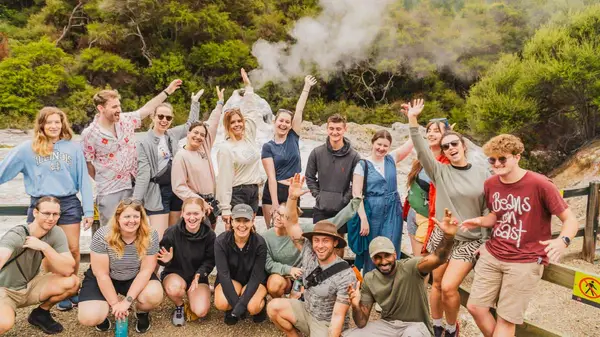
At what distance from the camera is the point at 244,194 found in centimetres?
405

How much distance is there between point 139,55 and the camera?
68.3 ft

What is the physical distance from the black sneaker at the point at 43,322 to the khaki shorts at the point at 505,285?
313 cm

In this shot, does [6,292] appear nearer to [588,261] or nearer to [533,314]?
[533,314]

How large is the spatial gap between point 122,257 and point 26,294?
0.73 m

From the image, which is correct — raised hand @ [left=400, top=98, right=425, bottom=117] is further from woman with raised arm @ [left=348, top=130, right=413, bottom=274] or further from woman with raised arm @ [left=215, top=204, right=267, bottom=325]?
woman with raised arm @ [left=215, top=204, right=267, bottom=325]

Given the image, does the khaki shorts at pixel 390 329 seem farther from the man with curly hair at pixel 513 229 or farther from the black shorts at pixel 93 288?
the black shorts at pixel 93 288

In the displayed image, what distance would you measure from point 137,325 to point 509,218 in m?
2.88

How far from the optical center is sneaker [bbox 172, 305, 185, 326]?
3633mm

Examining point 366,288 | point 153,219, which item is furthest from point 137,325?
point 366,288

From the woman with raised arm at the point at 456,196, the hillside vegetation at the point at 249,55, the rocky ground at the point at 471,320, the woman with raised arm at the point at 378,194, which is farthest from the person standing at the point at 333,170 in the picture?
the hillside vegetation at the point at 249,55

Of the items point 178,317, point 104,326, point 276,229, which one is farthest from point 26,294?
point 276,229

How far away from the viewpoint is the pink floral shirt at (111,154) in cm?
374

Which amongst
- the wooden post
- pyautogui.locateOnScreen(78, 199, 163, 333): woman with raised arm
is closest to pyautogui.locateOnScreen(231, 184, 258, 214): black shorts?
pyautogui.locateOnScreen(78, 199, 163, 333): woman with raised arm

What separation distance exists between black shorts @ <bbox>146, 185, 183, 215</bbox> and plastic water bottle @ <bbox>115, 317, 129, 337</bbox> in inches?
39.3
